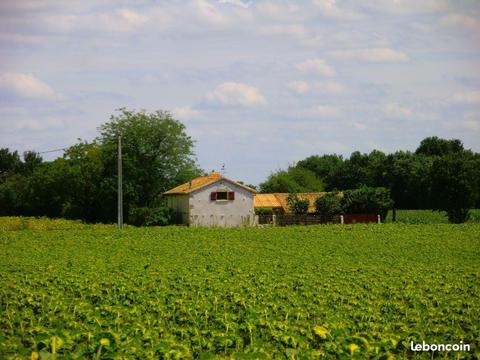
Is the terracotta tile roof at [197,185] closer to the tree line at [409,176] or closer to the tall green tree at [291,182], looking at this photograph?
the tree line at [409,176]

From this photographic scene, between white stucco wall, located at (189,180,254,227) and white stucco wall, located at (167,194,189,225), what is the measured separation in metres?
1.03

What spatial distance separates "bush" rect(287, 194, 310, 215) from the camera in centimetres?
6738

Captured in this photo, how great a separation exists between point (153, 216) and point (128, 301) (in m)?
45.1

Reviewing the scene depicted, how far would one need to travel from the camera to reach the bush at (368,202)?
62.8 meters

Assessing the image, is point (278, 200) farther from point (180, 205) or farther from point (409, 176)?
point (409, 176)

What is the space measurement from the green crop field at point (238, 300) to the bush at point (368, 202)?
2726 centimetres

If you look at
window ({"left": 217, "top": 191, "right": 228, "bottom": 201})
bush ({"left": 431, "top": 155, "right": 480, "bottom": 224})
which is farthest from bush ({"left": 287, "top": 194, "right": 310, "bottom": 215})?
bush ({"left": 431, "top": 155, "right": 480, "bottom": 224})

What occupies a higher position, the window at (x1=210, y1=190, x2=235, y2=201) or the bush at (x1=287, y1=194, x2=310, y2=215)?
the window at (x1=210, y1=190, x2=235, y2=201)

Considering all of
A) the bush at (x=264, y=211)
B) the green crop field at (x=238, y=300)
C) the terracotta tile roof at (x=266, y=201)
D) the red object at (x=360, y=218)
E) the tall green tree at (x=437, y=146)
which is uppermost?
the tall green tree at (x=437, y=146)

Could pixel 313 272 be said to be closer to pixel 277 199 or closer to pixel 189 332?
pixel 189 332

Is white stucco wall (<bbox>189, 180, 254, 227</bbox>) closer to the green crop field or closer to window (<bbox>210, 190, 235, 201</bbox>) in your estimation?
window (<bbox>210, 190, 235, 201</bbox>)

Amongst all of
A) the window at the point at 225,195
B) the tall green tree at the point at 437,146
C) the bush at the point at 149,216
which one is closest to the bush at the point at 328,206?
the window at the point at 225,195

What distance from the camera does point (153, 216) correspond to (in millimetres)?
62312

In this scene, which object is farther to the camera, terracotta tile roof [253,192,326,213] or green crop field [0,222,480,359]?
terracotta tile roof [253,192,326,213]
